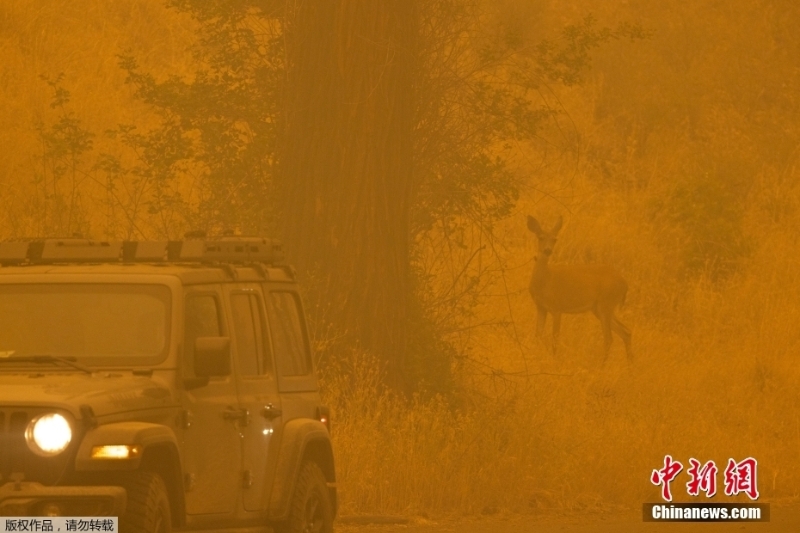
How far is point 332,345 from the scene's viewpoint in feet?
42.8

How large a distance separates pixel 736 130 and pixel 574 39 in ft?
55.1

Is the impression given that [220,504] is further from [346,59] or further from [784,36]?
[784,36]

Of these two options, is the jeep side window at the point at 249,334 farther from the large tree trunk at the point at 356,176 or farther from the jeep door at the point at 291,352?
the large tree trunk at the point at 356,176

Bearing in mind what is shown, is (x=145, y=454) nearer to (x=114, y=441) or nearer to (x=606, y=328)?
(x=114, y=441)

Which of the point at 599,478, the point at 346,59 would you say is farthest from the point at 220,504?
the point at 346,59

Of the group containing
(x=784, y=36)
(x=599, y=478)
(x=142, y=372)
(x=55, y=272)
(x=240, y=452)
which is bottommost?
(x=599, y=478)

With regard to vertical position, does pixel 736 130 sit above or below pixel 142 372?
above

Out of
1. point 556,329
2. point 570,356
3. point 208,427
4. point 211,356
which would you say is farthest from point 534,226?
point 211,356

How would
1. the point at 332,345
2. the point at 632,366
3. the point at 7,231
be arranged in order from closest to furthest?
the point at 332,345, the point at 7,231, the point at 632,366

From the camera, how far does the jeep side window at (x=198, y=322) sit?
7602 mm

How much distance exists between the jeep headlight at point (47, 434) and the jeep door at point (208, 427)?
83 cm

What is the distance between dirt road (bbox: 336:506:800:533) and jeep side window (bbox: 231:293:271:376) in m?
2.56

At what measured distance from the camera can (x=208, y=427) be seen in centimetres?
754

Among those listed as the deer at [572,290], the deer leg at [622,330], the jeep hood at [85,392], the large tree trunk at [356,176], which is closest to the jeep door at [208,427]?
the jeep hood at [85,392]
